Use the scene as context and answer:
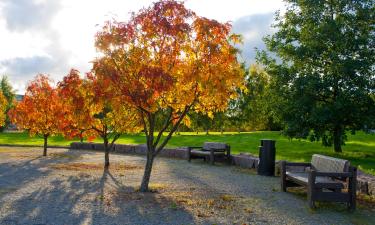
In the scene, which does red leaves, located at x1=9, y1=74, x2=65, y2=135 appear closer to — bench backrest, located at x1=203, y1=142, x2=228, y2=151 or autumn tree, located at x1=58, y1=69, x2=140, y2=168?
autumn tree, located at x1=58, y1=69, x2=140, y2=168

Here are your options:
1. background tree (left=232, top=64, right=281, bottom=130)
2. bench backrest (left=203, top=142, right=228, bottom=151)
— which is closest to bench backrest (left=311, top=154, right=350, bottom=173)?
bench backrest (left=203, top=142, right=228, bottom=151)

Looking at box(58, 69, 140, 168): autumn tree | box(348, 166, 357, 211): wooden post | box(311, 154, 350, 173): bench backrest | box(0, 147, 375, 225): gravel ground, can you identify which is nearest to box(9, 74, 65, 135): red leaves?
box(58, 69, 140, 168): autumn tree

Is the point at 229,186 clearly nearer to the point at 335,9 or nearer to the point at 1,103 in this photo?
the point at 335,9

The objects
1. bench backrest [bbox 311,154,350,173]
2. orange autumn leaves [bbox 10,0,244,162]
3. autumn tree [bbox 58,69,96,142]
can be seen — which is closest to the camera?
bench backrest [bbox 311,154,350,173]

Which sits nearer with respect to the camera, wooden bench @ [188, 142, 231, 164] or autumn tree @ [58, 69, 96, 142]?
autumn tree @ [58, 69, 96, 142]

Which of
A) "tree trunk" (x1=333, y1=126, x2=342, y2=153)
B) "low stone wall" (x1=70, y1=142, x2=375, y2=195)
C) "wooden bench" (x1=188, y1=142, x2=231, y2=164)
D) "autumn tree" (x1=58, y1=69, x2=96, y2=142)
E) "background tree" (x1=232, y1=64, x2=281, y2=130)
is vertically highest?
"background tree" (x1=232, y1=64, x2=281, y2=130)

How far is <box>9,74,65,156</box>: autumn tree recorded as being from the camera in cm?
2209

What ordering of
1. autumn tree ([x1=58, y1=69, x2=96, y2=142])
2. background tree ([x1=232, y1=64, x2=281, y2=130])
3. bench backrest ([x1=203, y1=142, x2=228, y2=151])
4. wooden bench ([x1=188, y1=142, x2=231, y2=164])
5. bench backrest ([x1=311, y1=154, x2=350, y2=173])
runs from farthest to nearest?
background tree ([x1=232, y1=64, x2=281, y2=130]), bench backrest ([x1=203, y1=142, x2=228, y2=151]), wooden bench ([x1=188, y1=142, x2=231, y2=164]), autumn tree ([x1=58, y1=69, x2=96, y2=142]), bench backrest ([x1=311, y1=154, x2=350, y2=173])

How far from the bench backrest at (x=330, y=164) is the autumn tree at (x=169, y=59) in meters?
2.79

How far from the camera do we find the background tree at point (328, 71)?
21.8m

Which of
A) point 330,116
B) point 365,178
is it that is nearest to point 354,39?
point 330,116

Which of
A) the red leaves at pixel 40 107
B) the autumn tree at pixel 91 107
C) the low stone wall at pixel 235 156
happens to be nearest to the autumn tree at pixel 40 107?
the red leaves at pixel 40 107

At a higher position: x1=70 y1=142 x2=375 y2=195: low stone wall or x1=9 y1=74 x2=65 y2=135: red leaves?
x1=9 y1=74 x2=65 y2=135: red leaves

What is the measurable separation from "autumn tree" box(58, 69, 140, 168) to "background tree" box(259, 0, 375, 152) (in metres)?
10.1
